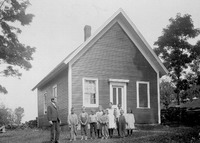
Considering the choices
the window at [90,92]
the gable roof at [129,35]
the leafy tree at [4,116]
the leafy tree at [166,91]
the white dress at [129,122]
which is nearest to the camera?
the white dress at [129,122]

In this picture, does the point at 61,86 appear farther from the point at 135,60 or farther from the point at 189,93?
the point at 189,93

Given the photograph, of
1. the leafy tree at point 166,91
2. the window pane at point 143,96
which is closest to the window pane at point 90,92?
the window pane at point 143,96

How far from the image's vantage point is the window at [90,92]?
18.9 metres

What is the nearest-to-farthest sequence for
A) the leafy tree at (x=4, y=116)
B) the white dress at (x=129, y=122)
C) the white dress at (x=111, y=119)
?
the white dress at (x=111, y=119), the white dress at (x=129, y=122), the leafy tree at (x=4, y=116)

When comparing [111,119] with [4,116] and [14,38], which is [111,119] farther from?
[4,116]

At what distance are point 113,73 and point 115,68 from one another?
0.41 metres

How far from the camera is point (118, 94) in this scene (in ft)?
66.2

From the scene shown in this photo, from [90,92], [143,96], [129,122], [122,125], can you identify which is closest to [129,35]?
[143,96]

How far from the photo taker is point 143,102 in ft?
69.3

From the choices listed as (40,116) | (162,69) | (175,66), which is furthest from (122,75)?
(175,66)

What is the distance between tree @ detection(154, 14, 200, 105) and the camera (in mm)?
36438

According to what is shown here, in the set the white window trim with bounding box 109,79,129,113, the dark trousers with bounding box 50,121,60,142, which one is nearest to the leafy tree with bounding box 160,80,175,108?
the white window trim with bounding box 109,79,129,113

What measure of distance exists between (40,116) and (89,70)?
11.9 meters

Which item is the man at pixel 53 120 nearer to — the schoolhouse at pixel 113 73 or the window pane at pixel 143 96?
the schoolhouse at pixel 113 73
